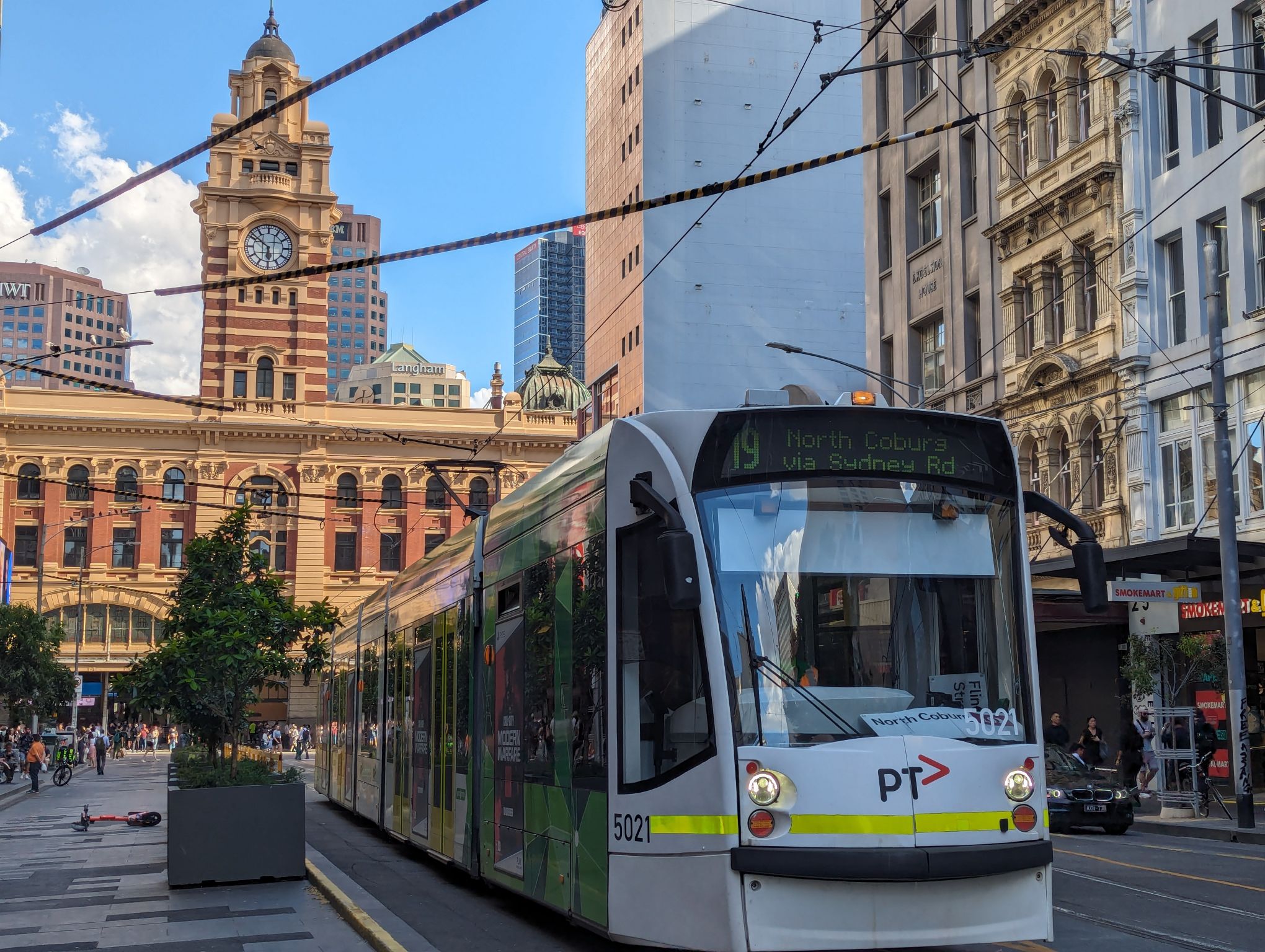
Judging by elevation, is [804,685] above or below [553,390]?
below

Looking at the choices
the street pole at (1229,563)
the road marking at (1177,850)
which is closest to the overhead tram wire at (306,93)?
the road marking at (1177,850)

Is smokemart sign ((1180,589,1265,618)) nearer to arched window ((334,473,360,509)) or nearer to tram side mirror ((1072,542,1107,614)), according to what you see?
tram side mirror ((1072,542,1107,614))

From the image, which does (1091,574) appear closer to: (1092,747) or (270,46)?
(1092,747)

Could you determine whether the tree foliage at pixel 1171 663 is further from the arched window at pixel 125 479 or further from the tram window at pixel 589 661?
the arched window at pixel 125 479

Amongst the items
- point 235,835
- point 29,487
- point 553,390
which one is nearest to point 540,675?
point 235,835

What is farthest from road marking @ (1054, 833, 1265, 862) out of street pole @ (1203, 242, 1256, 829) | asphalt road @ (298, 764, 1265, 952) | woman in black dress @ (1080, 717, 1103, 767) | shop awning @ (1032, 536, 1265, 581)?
woman in black dress @ (1080, 717, 1103, 767)

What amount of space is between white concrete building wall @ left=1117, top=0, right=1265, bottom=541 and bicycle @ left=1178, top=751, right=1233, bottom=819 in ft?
14.2

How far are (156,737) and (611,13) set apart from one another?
4463 cm

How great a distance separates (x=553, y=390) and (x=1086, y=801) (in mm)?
86270

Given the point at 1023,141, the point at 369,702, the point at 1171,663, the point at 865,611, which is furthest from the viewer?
the point at 1023,141

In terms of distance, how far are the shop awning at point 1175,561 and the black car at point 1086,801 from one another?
2.95 metres

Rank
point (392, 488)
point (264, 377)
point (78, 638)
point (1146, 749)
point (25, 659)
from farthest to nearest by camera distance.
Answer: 1. point (392, 488)
2. point (264, 377)
3. point (78, 638)
4. point (25, 659)
5. point (1146, 749)

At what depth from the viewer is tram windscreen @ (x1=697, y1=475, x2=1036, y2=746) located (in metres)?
7.88

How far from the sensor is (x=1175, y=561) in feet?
84.9
